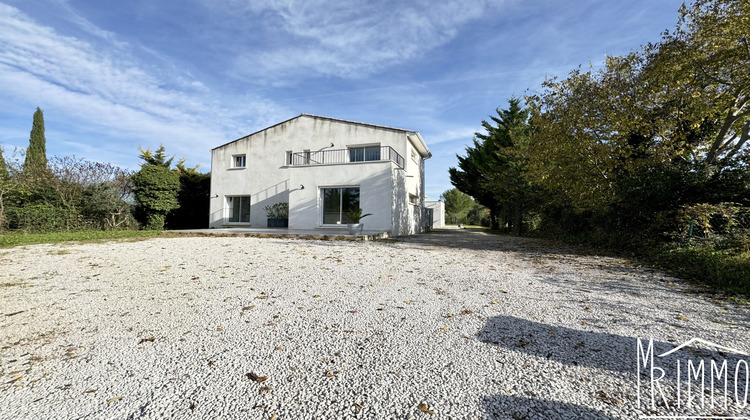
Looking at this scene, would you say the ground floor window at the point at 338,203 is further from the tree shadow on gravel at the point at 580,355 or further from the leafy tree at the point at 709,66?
the tree shadow on gravel at the point at 580,355

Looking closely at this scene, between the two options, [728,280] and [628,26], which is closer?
[728,280]

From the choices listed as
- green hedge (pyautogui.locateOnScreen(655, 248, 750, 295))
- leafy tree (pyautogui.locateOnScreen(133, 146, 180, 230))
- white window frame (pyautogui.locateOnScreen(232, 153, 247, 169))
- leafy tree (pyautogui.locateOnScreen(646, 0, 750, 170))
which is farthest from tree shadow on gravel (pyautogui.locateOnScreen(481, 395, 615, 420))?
leafy tree (pyautogui.locateOnScreen(133, 146, 180, 230))

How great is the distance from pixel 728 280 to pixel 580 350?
4892mm

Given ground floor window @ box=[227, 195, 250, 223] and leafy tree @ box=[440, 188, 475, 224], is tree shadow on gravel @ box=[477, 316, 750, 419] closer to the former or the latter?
ground floor window @ box=[227, 195, 250, 223]

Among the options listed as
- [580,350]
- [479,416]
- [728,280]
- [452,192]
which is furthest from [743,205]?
[452,192]

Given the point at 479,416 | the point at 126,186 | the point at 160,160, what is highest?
the point at 160,160

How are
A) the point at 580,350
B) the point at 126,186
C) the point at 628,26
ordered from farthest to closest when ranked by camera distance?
the point at 126,186
the point at 628,26
the point at 580,350

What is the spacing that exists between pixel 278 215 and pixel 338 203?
472 centimetres

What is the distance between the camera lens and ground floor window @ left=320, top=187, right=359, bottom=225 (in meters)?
14.5

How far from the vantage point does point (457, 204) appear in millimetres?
43188

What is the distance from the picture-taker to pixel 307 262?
661 cm

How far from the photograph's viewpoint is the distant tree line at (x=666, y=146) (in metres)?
6.95

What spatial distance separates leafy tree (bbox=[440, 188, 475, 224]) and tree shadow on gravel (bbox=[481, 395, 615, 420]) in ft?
138

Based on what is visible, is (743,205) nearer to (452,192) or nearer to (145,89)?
(145,89)
